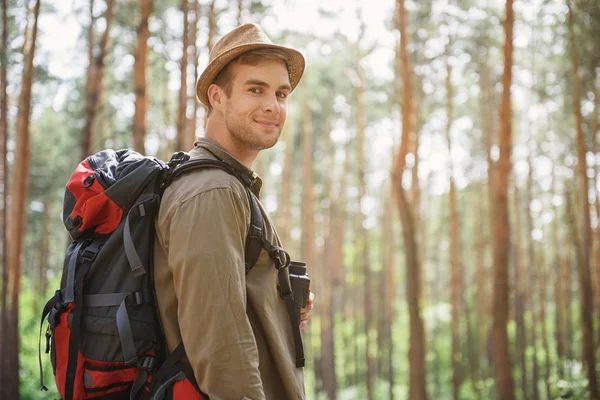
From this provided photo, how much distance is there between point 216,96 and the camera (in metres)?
2.32

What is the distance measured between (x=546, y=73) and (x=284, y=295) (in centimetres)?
2055

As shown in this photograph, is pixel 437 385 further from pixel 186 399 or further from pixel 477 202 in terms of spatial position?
pixel 186 399

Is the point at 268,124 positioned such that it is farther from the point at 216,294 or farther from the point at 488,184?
the point at 488,184

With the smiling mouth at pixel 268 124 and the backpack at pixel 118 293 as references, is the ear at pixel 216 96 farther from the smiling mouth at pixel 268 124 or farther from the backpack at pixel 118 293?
the backpack at pixel 118 293

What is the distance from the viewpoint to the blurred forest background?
33.2ft

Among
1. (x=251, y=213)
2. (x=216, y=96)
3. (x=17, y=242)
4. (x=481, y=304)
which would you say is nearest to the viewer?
(x=251, y=213)

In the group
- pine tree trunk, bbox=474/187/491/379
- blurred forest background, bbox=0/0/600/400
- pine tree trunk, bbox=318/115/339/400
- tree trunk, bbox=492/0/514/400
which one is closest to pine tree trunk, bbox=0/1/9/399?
blurred forest background, bbox=0/0/600/400

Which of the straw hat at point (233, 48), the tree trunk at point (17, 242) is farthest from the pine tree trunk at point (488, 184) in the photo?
the straw hat at point (233, 48)

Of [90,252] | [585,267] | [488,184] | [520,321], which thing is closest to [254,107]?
[90,252]

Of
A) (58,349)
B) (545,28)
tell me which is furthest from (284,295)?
(545,28)

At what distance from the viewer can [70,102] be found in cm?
1978

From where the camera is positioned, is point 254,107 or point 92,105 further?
point 92,105

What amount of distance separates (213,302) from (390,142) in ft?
74.0

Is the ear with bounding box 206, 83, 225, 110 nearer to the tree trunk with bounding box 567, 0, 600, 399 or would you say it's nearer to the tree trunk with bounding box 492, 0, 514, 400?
the tree trunk with bounding box 492, 0, 514, 400
